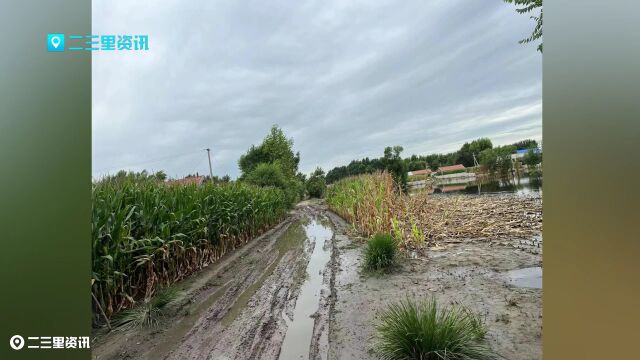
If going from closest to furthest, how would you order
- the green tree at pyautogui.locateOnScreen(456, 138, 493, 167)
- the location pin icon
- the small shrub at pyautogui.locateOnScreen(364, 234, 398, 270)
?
the location pin icon → the small shrub at pyautogui.locateOnScreen(364, 234, 398, 270) → the green tree at pyautogui.locateOnScreen(456, 138, 493, 167)

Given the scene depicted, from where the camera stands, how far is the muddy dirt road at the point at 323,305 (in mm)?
2656

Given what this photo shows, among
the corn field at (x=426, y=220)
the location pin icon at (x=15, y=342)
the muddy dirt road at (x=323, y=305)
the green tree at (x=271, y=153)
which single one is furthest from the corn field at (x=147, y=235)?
the green tree at (x=271, y=153)

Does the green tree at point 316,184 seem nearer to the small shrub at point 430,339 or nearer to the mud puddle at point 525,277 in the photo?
the mud puddle at point 525,277

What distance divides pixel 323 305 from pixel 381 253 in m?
1.37

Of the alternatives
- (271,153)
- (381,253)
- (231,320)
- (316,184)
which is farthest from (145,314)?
(316,184)

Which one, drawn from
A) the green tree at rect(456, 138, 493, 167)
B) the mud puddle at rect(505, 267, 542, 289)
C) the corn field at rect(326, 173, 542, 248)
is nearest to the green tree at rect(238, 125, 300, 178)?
the green tree at rect(456, 138, 493, 167)

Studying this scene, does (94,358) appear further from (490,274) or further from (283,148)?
(283,148)

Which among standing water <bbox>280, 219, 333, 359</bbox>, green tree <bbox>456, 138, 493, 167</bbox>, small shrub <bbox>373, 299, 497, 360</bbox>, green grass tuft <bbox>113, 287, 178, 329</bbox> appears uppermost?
green tree <bbox>456, 138, 493, 167</bbox>

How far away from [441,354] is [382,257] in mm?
2664

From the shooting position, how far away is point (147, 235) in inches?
163

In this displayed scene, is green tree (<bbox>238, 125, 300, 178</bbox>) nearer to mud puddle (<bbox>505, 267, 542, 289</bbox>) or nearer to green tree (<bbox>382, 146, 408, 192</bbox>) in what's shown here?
green tree (<bbox>382, 146, 408, 192</bbox>)

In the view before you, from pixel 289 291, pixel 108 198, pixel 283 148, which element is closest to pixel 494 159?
pixel 283 148

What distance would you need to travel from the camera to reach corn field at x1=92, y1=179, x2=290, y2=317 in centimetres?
335

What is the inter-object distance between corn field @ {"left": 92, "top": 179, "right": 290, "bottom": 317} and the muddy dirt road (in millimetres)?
473
